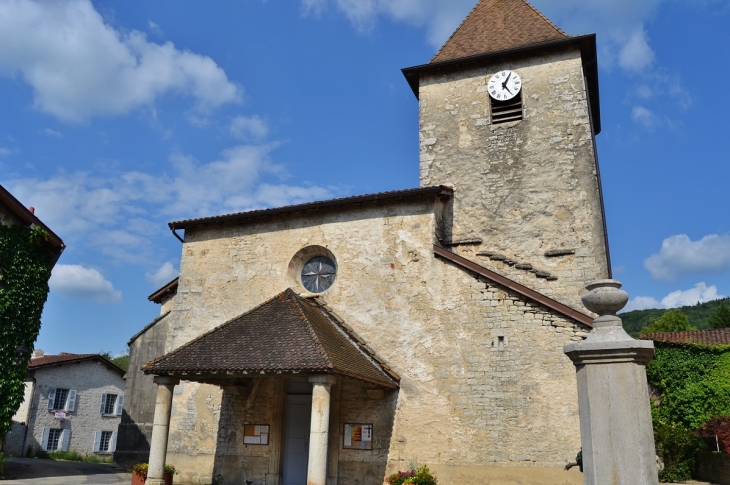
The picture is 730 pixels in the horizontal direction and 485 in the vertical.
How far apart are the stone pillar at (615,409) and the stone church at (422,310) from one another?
536 cm

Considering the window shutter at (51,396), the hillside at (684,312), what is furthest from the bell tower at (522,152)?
the hillside at (684,312)

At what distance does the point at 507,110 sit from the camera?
48.5 feet

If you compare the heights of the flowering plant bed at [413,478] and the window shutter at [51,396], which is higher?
the window shutter at [51,396]

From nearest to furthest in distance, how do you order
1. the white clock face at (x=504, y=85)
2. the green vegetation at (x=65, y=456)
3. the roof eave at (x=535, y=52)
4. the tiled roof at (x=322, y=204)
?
the tiled roof at (x=322, y=204) → the roof eave at (x=535, y=52) → the white clock face at (x=504, y=85) → the green vegetation at (x=65, y=456)

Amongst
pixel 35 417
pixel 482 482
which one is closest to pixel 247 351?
pixel 482 482

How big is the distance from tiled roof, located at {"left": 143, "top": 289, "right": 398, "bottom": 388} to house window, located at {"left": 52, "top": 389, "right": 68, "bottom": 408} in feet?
61.2

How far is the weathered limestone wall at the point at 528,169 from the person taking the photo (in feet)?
43.1

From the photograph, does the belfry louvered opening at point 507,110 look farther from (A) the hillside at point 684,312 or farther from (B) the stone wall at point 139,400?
(A) the hillside at point 684,312

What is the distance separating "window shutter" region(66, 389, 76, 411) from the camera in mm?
26388

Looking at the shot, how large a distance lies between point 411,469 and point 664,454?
6.95 meters

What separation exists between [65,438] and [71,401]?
5.54 ft

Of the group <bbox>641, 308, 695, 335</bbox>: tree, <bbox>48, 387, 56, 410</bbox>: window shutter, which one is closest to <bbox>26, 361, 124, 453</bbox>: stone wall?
<bbox>48, 387, 56, 410</bbox>: window shutter

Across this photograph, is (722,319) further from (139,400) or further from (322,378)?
(139,400)

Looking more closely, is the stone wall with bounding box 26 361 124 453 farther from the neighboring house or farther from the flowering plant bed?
the flowering plant bed
